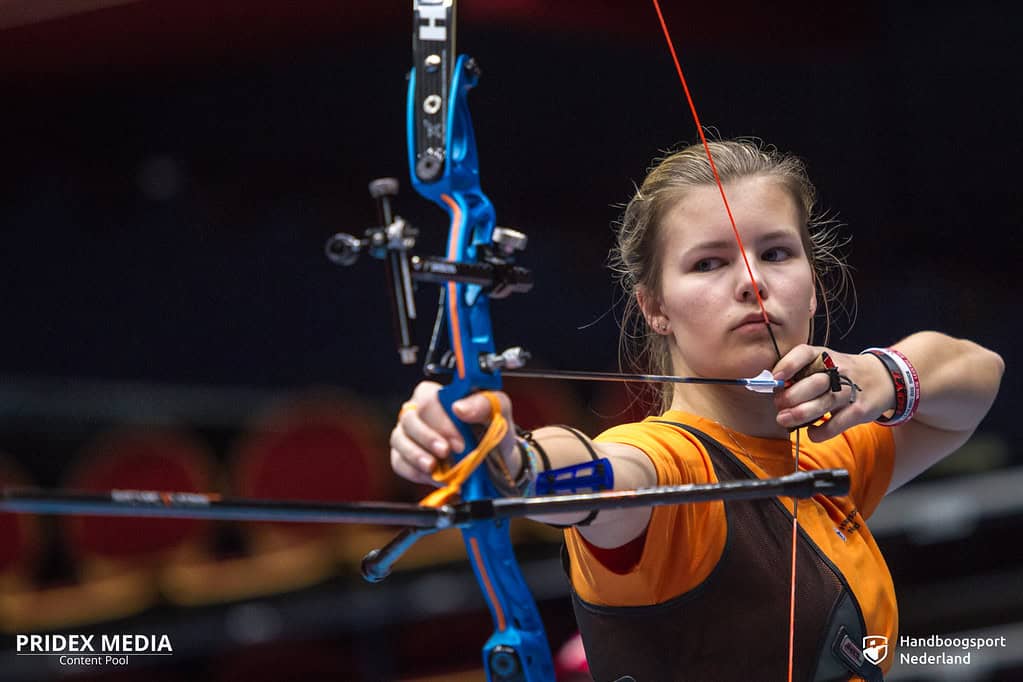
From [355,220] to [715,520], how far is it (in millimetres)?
3075

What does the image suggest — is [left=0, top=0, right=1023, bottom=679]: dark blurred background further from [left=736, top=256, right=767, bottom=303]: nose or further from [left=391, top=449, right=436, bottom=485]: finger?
[left=391, top=449, right=436, bottom=485]: finger

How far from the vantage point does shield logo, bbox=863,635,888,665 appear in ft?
4.91

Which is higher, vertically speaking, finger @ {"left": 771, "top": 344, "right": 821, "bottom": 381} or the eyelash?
the eyelash

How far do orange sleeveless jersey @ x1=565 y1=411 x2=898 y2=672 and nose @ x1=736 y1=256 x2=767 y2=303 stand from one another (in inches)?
6.5

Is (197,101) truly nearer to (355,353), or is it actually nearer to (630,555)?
(355,353)

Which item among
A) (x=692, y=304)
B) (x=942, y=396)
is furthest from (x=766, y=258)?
(x=942, y=396)

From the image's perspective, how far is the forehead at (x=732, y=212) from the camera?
156 cm

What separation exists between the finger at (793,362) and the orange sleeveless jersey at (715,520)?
0.40 feet

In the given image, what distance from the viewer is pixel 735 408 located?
1582 mm

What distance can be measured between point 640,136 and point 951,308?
1.42 m

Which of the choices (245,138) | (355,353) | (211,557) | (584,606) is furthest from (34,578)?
(584,606)

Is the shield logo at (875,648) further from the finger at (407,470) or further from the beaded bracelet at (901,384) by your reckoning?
the finger at (407,470)

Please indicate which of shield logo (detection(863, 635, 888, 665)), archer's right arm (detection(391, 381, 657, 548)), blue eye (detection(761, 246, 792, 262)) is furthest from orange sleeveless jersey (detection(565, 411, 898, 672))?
blue eye (detection(761, 246, 792, 262))

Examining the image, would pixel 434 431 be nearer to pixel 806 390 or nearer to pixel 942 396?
pixel 806 390
